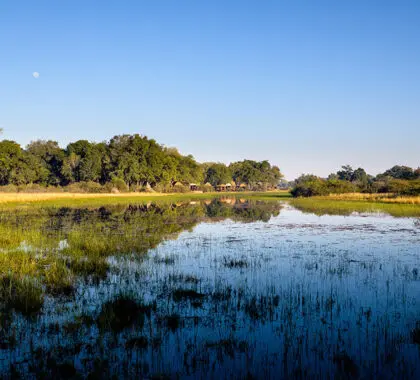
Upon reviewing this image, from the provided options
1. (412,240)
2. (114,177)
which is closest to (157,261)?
(412,240)

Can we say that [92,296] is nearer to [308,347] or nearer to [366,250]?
[308,347]

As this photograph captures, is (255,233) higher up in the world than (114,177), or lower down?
lower down

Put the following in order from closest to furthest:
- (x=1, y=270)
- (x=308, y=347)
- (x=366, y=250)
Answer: (x=308, y=347)
(x=1, y=270)
(x=366, y=250)

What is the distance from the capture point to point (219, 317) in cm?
970

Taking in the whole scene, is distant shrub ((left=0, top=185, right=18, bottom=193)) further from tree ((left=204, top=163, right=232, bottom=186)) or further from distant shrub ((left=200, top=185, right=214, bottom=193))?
tree ((left=204, top=163, right=232, bottom=186))

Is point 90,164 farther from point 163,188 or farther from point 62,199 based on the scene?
point 62,199

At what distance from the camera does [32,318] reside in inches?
376

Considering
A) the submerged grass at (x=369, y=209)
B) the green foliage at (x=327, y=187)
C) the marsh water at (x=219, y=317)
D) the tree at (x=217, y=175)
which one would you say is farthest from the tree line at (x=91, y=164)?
the marsh water at (x=219, y=317)

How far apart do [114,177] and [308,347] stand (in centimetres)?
10477

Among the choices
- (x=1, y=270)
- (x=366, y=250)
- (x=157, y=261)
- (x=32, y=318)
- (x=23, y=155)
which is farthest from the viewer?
A: (x=23, y=155)

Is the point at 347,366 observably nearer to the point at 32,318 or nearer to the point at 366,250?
the point at 32,318

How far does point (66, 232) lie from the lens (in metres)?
25.6

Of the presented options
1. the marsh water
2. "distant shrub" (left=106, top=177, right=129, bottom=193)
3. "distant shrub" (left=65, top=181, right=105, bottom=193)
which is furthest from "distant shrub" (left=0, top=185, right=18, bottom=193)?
the marsh water

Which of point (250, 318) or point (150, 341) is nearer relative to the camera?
point (150, 341)
